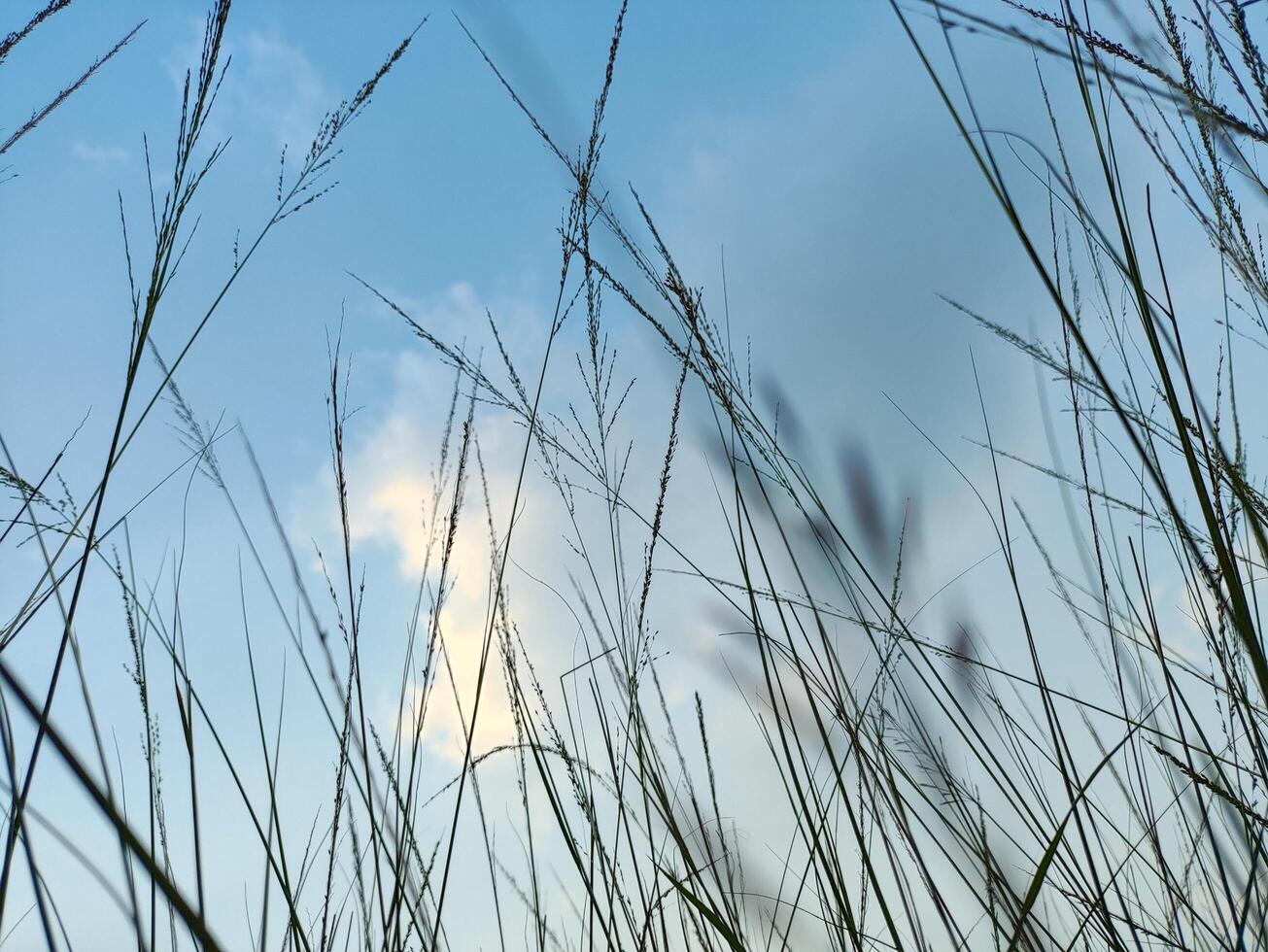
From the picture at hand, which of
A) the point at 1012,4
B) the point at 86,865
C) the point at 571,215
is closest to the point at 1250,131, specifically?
the point at 1012,4

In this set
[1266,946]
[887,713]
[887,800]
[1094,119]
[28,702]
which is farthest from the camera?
[887,713]

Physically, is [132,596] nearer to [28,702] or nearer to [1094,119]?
[28,702]

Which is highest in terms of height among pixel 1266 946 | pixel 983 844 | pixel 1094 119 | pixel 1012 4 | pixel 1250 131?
pixel 1012 4

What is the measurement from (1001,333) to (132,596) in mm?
1142

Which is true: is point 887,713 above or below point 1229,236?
below

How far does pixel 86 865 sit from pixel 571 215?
916 millimetres

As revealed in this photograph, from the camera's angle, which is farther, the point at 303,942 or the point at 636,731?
the point at 636,731

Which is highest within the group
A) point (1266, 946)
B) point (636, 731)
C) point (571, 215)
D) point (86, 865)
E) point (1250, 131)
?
point (571, 215)

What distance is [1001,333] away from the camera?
1164mm

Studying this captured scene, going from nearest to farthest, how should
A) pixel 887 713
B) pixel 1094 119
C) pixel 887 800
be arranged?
pixel 1094 119 < pixel 887 800 < pixel 887 713

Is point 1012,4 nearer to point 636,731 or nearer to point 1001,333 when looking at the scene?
point 1001,333

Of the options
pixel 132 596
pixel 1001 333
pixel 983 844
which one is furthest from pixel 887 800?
pixel 132 596

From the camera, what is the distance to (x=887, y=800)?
1.07 meters

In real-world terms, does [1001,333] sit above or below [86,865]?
above
